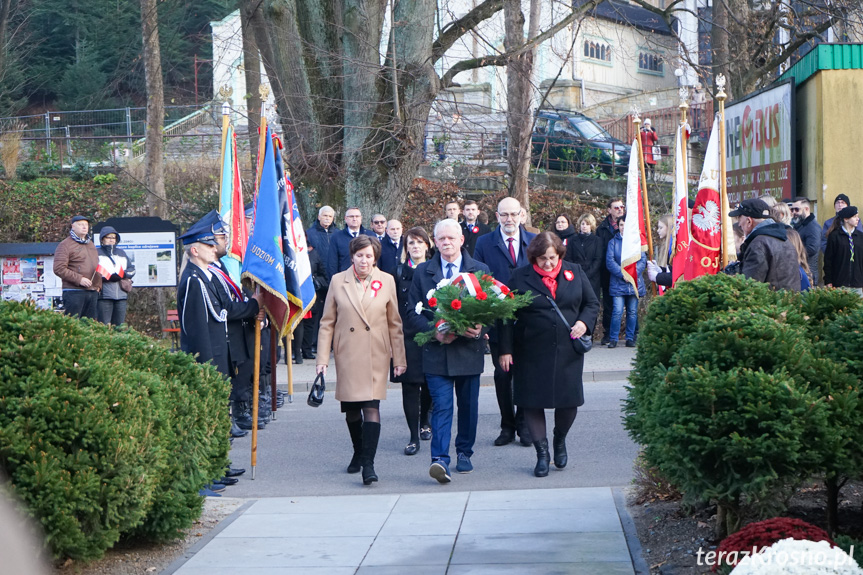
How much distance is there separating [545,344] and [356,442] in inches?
73.0

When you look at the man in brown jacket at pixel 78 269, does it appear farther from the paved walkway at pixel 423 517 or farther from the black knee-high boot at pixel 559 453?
the black knee-high boot at pixel 559 453

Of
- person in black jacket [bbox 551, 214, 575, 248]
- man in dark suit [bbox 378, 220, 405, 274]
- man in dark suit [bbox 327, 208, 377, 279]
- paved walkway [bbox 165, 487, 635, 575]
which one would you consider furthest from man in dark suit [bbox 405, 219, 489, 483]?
person in black jacket [bbox 551, 214, 575, 248]

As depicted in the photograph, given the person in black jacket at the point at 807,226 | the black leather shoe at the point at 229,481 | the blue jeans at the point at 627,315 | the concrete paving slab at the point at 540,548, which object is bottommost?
the black leather shoe at the point at 229,481

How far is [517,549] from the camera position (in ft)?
20.6

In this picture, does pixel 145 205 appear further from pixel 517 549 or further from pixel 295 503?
pixel 517 549

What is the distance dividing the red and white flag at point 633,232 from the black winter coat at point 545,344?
3.93 meters

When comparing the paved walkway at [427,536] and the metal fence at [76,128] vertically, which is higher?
the metal fence at [76,128]

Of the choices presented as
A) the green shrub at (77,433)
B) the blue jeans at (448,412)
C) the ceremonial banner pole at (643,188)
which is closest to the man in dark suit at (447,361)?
the blue jeans at (448,412)

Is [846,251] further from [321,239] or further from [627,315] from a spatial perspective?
[321,239]

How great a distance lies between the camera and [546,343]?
Result: 8.59m

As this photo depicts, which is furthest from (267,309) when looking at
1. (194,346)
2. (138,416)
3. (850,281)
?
(850,281)

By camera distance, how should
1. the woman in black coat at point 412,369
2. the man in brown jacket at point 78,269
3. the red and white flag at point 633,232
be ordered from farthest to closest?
the man in brown jacket at point 78,269
the red and white flag at point 633,232
the woman in black coat at point 412,369

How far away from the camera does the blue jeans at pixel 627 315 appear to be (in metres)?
16.8

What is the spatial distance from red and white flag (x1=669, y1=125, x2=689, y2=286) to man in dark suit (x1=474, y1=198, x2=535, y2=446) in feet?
5.74
